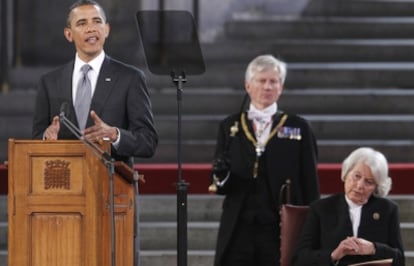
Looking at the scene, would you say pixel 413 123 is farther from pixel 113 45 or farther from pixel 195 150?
pixel 113 45

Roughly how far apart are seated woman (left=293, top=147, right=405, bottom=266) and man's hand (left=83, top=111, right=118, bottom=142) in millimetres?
1347

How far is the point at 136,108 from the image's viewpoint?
18.4 ft

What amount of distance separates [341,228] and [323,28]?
558cm

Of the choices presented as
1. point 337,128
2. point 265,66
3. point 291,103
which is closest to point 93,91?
point 265,66

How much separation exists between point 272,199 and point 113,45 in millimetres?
4771

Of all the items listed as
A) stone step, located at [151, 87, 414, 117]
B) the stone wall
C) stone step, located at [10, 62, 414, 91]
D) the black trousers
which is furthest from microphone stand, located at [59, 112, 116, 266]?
the stone wall

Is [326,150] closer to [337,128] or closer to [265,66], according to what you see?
[337,128]

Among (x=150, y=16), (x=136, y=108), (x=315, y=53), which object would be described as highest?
(x=315, y=53)

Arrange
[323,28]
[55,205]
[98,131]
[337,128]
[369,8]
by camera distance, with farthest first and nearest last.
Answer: [369,8]
[323,28]
[337,128]
[98,131]
[55,205]

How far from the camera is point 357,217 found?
19.9 ft

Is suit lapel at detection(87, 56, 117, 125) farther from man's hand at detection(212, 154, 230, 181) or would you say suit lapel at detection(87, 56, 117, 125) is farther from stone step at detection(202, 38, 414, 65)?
stone step at detection(202, 38, 414, 65)

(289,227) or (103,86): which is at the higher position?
(103,86)

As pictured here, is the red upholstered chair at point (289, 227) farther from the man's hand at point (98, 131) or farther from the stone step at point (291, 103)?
the stone step at point (291, 103)

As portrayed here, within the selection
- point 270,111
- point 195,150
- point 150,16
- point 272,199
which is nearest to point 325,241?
point 272,199
